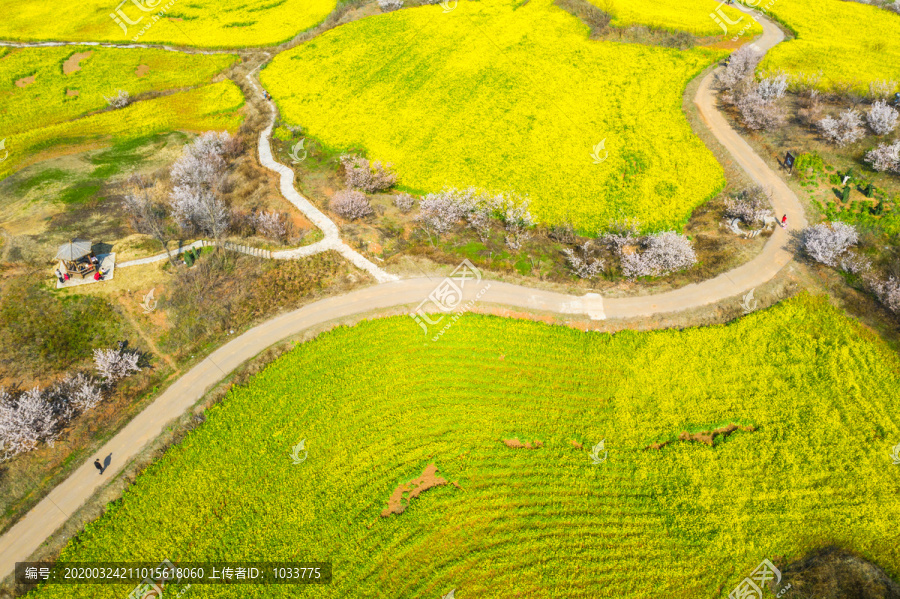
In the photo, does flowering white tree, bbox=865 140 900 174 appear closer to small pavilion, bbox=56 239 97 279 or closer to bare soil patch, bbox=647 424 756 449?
bare soil patch, bbox=647 424 756 449

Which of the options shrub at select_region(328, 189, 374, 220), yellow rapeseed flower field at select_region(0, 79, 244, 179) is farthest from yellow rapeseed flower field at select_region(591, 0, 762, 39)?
yellow rapeseed flower field at select_region(0, 79, 244, 179)

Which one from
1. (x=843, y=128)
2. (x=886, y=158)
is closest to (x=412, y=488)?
(x=886, y=158)

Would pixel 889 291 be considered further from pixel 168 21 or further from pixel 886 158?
pixel 168 21

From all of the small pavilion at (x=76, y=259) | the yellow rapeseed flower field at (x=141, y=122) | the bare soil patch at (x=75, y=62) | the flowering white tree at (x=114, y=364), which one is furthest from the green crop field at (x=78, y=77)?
the flowering white tree at (x=114, y=364)

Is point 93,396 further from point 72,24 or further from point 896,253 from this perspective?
point 72,24

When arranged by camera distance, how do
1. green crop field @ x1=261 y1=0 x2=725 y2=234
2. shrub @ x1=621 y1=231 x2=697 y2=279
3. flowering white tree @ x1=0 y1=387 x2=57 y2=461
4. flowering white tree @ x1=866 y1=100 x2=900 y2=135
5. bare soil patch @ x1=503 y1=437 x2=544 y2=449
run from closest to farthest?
1. flowering white tree @ x1=0 y1=387 x2=57 y2=461
2. bare soil patch @ x1=503 y1=437 x2=544 y2=449
3. shrub @ x1=621 y1=231 x2=697 y2=279
4. green crop field @ x1=261 y1=0 x2=725 y2=234
5. flowering white tree @ x1=866 y1=100 x2=900 y2=135
